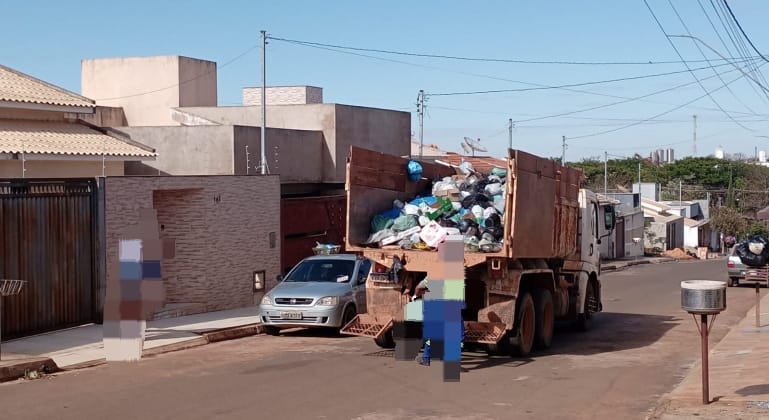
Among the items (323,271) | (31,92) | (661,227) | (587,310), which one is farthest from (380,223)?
(661,227)

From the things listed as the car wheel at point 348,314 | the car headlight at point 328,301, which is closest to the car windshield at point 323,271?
the car wheel at point 348,314

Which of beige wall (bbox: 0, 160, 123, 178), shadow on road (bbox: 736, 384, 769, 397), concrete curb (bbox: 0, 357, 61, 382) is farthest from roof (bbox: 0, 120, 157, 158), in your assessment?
shadow on road (bbox: 736, 384, 769, 397)

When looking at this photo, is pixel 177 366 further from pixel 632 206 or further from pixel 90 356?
pixel 632 206

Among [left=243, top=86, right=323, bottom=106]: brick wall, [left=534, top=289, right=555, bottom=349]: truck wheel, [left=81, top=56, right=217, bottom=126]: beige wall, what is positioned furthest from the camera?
[left=243, top=86, right=323, bottom=106]: brick wall

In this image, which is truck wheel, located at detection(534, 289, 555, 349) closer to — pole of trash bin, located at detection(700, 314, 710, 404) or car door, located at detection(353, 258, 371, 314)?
car door, located at detection(353, 258, 371, 314)

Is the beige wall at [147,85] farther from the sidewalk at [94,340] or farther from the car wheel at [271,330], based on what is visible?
the car wheel at [271,330]

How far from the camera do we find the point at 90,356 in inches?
561

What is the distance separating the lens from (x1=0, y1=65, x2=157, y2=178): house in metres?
20.2

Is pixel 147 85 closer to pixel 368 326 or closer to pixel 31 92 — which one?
pixel 31 92

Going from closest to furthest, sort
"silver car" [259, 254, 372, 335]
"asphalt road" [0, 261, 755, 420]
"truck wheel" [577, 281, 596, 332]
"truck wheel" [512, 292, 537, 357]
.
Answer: "asphalt road" [0, 261, 755, 420], "truck wheel" [512, 292, 537, 357], "silver car" [259, 254, 372, 335], "truck wheel" [577, 281, 596, 332]

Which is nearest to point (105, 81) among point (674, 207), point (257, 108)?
point (257, 108)

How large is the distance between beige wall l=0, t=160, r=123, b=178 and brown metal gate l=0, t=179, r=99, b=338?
3.79m

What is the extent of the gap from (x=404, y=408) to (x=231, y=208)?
11769mm

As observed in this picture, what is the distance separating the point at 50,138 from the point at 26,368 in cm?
1002
